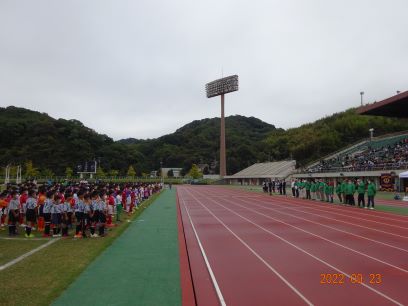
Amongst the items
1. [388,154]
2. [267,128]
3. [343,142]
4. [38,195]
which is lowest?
[38,195]

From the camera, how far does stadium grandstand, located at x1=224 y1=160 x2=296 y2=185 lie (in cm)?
6538

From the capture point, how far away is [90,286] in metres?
6.52

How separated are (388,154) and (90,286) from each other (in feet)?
123

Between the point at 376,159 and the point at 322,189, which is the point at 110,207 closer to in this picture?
Result: the point at 322,189

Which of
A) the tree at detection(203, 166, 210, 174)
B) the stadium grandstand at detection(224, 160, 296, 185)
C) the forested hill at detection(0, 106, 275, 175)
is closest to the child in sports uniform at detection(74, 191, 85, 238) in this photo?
the stadium grandstand at detection(224, 160, 296, 185)

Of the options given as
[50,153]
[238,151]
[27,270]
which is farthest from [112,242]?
[238,151]

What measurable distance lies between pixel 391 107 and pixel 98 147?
6785 cm

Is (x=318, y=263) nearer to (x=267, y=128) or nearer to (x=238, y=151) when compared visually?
(x=238, y=151)

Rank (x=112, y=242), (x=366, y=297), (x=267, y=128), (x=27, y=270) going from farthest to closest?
(x=267, y=128) < (x=112, y=242) < (x=27, y=270) < (x=366, y=297)

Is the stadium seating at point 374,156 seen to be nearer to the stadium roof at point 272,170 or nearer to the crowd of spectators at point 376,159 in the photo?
the crowd of spectators at point 376,159

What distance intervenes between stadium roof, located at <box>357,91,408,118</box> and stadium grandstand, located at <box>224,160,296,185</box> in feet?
105

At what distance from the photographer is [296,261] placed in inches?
322

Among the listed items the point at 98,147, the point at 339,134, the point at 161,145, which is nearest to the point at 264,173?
the point at 339,134

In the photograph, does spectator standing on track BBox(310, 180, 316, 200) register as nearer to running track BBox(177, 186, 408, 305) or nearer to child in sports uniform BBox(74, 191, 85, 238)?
running track BBox(177, 186, 408, 305)
